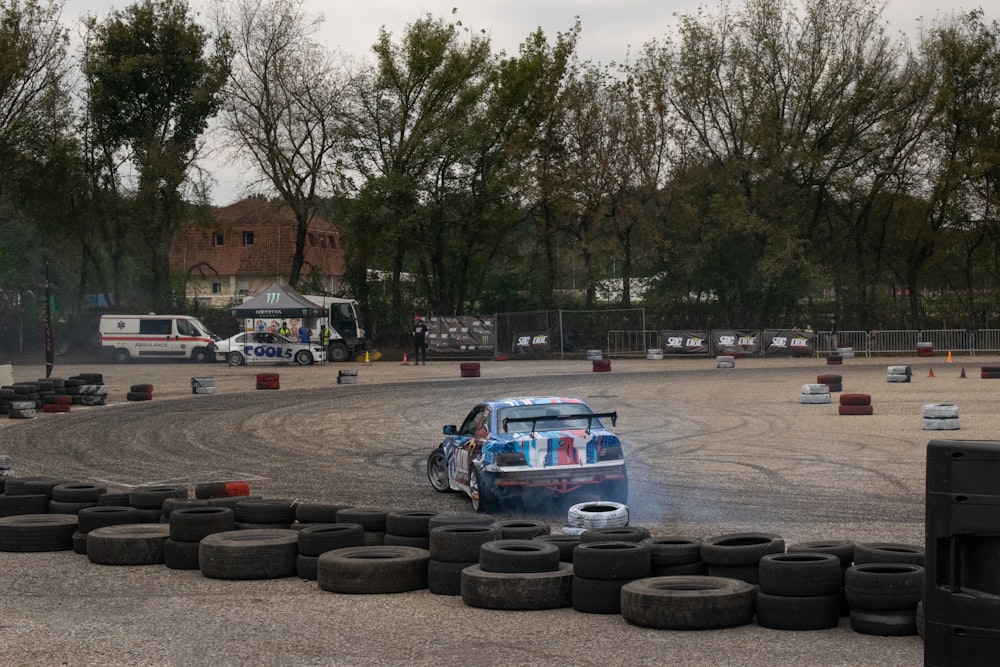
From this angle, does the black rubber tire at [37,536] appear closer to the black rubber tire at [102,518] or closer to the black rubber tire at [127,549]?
the black rubber tire at [102,518]

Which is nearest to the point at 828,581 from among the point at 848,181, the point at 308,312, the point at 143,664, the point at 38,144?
the point at 143,664

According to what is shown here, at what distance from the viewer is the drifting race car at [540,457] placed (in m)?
11.9

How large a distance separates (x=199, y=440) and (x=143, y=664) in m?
13.5

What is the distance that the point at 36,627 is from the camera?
766 centimetres

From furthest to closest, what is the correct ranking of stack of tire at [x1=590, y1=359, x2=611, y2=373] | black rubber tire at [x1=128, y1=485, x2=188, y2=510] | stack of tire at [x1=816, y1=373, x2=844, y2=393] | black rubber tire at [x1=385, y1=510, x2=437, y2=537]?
stack of tire at [x1=590, y1=359, x2=611, y2=373] < stack of tire at [x1=816, y1=373, x2=844, y2=393] < black rubber tire at [x1=128, y1=485, x2=188, y2=510] < black rubber tire at [x1=385, y1=510, x2=437, y2=537]

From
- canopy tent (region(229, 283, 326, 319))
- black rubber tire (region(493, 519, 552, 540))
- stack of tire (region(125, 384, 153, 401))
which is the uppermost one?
canopy tent (region(229, 283, 326, 319))

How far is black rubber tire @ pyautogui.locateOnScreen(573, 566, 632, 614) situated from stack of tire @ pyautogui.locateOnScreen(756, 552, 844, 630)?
95 cm

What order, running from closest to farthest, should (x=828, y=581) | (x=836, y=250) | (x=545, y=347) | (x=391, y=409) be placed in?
(x=828, y=581) → (x=391, y=409) → (x=545, y=347) → (x=836, y=250)

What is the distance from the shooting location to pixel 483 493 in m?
12.0

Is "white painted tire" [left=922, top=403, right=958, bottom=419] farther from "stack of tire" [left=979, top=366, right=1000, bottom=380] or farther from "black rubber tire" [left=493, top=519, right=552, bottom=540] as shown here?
"stack of tire" [left=979, top=366, right=1000, bottom=380]

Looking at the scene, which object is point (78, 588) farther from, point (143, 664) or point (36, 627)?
point (143, 664)

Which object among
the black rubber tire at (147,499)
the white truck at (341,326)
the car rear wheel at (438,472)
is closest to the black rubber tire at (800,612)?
the black rubber tire at (147,499)

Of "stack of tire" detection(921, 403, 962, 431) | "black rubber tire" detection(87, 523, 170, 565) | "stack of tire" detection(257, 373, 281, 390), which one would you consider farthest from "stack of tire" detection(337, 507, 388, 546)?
"stack of tire" detection(257, 373, 281, 390)

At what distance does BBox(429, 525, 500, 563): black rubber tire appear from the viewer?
8609 millimetres
